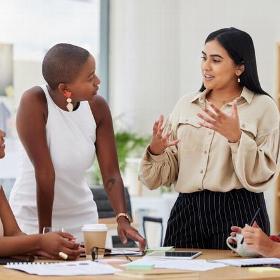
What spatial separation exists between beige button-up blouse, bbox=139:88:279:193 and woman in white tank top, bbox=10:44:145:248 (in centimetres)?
23

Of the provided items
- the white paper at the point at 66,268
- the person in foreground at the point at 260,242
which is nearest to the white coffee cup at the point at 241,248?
the person in foreground at the point at 260,242

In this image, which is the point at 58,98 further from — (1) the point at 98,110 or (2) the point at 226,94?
(2) the point at 226,94

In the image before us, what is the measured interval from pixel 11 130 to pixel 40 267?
5.04 m

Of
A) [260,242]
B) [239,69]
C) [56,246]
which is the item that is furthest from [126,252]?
[239,69]

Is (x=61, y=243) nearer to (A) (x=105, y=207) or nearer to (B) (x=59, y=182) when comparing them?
(B) (x=59, y=182)

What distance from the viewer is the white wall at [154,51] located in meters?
7.99

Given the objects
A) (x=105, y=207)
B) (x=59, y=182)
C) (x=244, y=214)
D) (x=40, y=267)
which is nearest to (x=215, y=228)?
(x=244, y=214)

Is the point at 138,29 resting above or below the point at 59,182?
above

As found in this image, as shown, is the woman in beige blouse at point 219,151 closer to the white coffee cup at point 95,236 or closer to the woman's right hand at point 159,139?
the woman's right hand at point 159,139

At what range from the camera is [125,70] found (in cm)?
802

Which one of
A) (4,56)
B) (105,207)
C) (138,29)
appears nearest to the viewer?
(105,207)

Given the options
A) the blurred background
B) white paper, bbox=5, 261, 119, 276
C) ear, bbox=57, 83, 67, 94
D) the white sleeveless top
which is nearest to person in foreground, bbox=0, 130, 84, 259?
white paper, bbox=5, 261, 119, 276

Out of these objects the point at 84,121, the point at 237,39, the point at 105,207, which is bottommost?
the point at 105,207

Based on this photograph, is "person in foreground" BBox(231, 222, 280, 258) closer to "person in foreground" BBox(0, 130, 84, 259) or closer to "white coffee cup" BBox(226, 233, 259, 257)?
"white coffee cup" BBox(226, 233, 259, 257)
